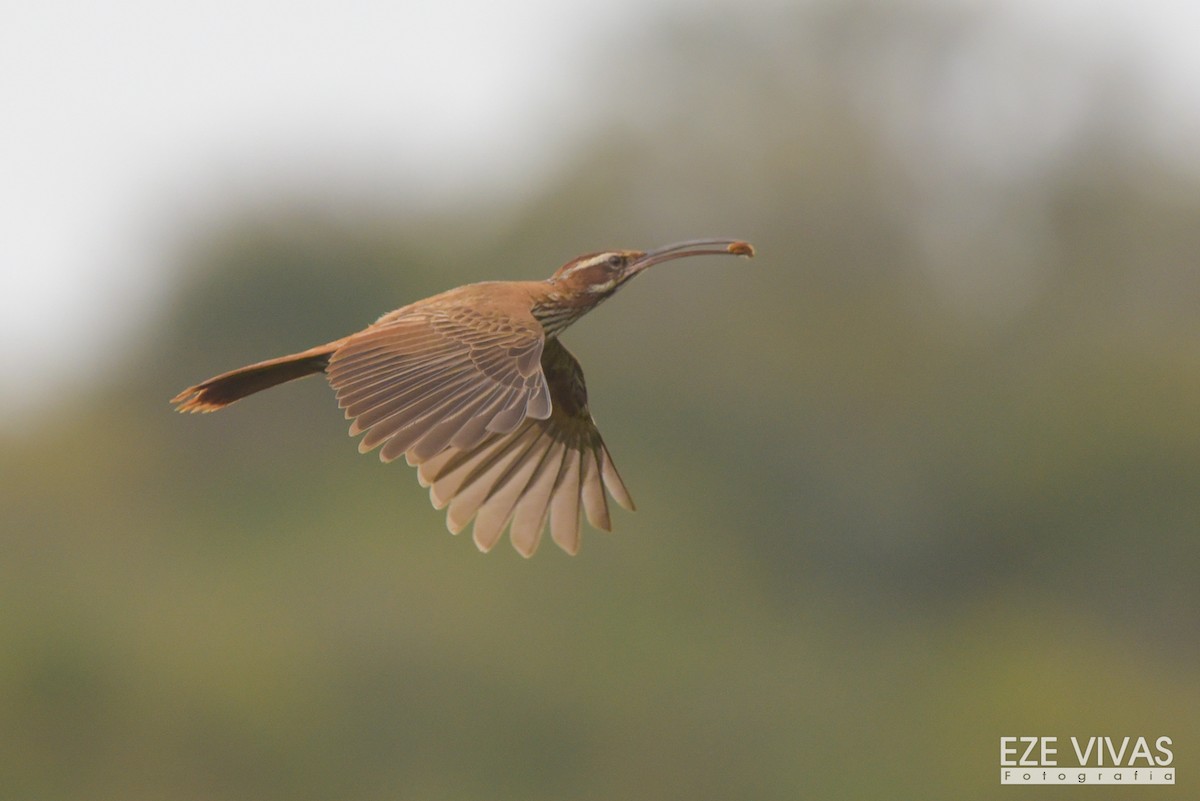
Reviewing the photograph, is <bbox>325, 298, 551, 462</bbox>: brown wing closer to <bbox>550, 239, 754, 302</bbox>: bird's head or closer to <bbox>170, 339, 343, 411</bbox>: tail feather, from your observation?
<bbox>170, 339, 343, 411</bbox>: tail feather

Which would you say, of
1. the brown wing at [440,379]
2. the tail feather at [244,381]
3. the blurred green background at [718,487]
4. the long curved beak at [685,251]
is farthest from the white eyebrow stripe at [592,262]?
the blurred green background at [718,487]

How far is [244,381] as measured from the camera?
37.0 feet

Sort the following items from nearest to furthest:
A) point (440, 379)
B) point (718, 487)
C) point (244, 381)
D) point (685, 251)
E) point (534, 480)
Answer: point (440, 379) → point (244, 381) → point (685, 251) → point (534, 480) → point (718, 487)

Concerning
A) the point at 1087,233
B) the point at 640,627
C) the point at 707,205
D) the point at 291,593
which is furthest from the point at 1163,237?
the point at 291,593

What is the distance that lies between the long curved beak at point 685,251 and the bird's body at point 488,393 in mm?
13

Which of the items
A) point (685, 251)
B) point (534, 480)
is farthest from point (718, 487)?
point (685, 251)

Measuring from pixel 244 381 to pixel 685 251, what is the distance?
229 centimetres

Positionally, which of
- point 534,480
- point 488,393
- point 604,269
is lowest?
point 534,480

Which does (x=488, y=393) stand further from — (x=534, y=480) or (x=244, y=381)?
(x=534, y=480)

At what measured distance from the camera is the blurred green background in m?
44.8

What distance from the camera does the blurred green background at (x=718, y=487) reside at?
147 feet

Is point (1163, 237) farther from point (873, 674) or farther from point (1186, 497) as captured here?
point (873, 674)

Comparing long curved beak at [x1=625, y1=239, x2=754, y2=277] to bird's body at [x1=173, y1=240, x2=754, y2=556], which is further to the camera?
long curved beak at [x1=625, y1=239, x2=754, y2=277]

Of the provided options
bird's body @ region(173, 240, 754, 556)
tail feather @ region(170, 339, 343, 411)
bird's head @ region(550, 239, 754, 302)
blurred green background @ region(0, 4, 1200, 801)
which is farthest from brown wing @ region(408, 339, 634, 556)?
blurred green background @ region(0, 4, 1200, 801)
